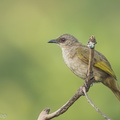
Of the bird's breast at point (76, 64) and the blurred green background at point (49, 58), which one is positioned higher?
the bird's breast at point (76, 64)

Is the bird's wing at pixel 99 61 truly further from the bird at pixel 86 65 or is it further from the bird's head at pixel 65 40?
the bird's head at pixel 65 40

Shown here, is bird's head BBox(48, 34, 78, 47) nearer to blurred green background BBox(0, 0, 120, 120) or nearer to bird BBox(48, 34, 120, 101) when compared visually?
bird BBox(48, 34, 120, 101)

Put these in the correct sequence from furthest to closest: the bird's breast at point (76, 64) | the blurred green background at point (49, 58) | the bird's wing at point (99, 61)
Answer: the blurred green background at point (49, 58) → the bird's breast at point (76, 64) → the bird's wing at point (99, 61)

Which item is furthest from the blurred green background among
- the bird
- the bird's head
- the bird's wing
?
the bird's wing

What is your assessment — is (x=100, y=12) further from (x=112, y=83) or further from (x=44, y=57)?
(x=112, y=83)

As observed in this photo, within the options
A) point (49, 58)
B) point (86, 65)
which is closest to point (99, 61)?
point (86, 65)

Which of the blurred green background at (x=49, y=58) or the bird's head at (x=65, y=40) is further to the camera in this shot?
the blurred green background at (x=49, y=58)

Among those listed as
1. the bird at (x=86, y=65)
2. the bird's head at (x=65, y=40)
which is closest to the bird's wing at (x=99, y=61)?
the bird at (x=86, y=65)

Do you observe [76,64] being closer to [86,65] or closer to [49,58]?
[86,65]
